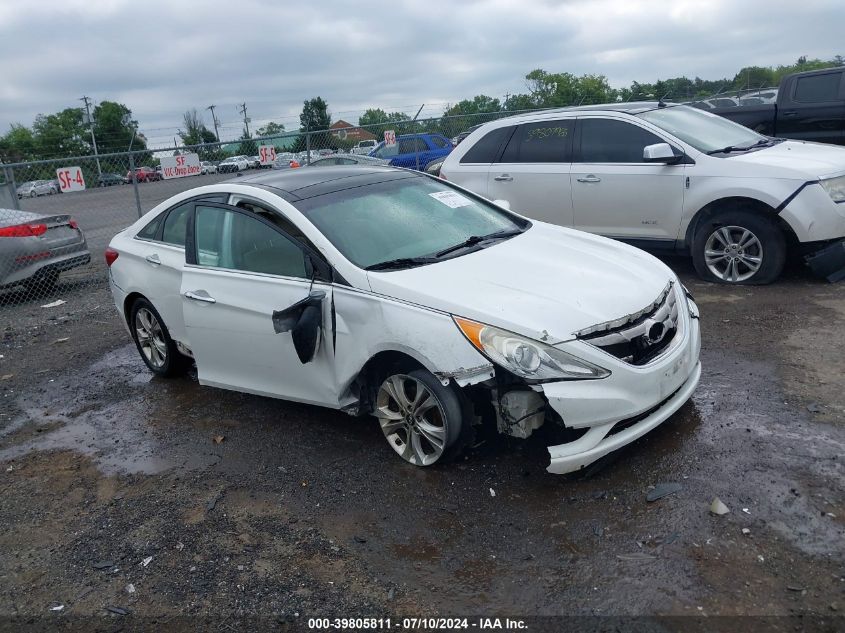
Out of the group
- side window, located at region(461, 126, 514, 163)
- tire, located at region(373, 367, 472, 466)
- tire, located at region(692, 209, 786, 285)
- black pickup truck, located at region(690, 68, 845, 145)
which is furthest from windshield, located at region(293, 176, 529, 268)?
black pickup truck, located at region(690, 68, 845, 145)

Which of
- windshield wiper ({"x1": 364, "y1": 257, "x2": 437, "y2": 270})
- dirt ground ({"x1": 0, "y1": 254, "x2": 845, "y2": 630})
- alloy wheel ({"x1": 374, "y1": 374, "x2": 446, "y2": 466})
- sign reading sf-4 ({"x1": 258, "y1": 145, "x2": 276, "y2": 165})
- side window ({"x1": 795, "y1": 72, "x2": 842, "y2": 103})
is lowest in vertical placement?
dirt ground ({"x1": 0, "y1": 254, "x2": 845, "y2": 630})

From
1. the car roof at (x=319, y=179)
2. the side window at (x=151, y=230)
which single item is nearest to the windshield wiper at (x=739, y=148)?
the car roof at (x=319, y=179)

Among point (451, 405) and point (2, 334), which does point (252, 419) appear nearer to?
point (451, 405)

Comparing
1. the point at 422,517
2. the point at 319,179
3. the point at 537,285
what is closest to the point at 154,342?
the point at 319,179

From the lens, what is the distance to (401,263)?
4113mm

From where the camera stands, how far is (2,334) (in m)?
8.28

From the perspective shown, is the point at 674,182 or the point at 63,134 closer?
the point at 674,182

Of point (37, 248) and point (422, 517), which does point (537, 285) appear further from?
point (37, 248)

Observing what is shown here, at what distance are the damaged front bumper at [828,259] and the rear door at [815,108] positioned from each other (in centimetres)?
511

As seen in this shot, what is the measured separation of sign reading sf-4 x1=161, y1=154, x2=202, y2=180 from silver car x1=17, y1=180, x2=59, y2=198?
1.85 metres

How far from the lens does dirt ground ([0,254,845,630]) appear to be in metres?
2.96

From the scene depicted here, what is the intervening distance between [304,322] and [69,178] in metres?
9.26

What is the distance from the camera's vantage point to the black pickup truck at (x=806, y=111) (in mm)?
10578

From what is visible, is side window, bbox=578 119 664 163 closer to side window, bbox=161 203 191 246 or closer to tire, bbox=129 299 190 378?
side window, bbox=161 203 191 246
